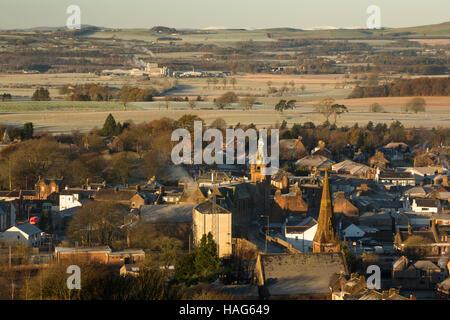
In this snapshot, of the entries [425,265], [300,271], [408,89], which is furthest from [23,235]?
[408,89]

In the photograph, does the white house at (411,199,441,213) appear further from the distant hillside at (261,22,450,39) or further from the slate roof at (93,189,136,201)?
the distant hillside at (261,22,450,39)

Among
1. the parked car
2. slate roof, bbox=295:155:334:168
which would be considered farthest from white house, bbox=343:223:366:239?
slate roof, bbox=295:155:334:168

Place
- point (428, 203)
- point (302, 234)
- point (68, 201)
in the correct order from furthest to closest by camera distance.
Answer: point (428, 203) < point (68, 201) < point (302, 234)

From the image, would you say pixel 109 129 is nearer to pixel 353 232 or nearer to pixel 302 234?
pixel 353 232

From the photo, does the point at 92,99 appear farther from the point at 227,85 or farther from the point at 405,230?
the point at 405,230

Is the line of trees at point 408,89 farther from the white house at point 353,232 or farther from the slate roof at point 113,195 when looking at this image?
the white house at point 353,232
